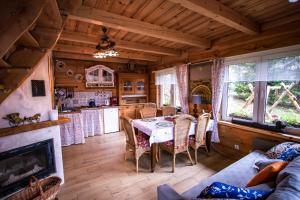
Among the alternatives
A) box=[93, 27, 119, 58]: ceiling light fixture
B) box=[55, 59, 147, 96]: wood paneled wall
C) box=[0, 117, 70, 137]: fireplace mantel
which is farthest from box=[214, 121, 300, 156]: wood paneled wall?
box=[55, 59, 147, 96]: wood paneled wall

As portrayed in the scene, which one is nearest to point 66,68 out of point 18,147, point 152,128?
point 18,147

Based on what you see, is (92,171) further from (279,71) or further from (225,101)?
(279,71)

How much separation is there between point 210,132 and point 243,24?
208cm

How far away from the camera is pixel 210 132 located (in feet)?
10.5

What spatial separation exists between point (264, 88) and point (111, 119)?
3946 mm

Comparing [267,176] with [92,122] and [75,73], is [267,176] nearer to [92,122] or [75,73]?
[92,122]

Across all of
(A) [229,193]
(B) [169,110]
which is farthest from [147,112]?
(A) [229,193]

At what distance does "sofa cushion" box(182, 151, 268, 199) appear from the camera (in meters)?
1.48

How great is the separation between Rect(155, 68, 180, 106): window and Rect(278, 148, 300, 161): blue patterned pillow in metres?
2.86

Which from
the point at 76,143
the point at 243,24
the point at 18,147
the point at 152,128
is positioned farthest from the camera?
the point at 76,143

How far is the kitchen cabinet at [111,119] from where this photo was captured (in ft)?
15.2

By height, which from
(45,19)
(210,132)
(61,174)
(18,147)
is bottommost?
(61,174)

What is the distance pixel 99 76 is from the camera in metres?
4.86

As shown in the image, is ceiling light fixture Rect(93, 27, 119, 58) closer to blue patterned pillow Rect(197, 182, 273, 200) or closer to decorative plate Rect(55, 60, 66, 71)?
blue patterned pillow Rect(197, 182, 273, 200)
